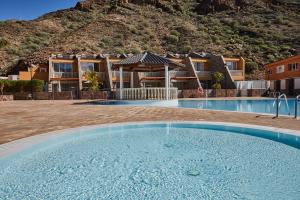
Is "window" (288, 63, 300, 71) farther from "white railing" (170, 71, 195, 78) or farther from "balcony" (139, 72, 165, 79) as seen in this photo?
"balcony" (139, 72, 165, 79)

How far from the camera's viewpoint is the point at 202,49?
62312 millimetres

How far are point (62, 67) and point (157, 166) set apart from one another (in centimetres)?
3563

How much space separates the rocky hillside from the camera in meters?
59.8

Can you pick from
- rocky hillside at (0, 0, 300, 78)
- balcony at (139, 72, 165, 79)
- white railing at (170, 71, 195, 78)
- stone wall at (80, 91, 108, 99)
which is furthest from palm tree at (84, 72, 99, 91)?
rocky hillside at (0, 0, 300, 78)

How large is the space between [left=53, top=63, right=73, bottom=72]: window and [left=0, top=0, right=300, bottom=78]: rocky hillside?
24.5 feet

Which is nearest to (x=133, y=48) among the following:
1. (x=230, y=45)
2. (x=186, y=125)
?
(x=230, y=45)

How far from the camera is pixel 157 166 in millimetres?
6637

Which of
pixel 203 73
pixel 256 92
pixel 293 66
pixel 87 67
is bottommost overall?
pixel 256 92

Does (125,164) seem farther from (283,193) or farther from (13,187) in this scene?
(283,193)

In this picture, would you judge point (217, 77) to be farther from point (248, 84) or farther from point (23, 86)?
point (23, 86)

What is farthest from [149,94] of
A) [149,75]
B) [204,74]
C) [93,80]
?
[204,74]

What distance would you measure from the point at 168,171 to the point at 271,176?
2164 millimetres

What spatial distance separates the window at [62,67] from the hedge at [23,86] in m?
4.34

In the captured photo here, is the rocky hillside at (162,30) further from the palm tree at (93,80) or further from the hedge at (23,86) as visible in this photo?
the palm tree at (93,80)
